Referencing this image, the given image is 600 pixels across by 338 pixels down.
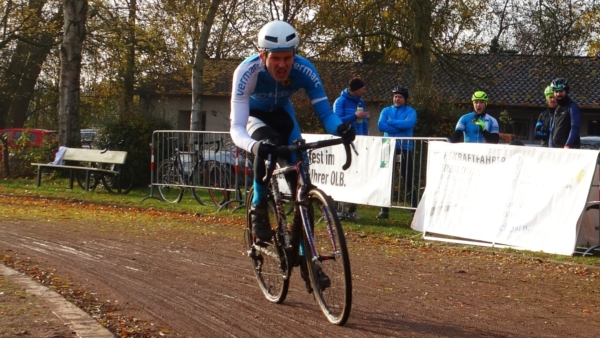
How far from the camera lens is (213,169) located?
54.9ft

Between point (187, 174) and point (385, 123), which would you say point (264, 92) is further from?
point (187, 174)

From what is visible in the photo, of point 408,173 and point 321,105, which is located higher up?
point 321,105

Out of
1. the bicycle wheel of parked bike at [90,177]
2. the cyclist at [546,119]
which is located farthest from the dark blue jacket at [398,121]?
the bicycle wheel of parked bike at [90,177]

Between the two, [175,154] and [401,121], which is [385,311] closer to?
[401,121]

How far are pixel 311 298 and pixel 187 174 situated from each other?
10.6 metres

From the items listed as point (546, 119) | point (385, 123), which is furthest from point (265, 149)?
point (385, 123)

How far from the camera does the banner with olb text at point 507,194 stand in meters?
10.6

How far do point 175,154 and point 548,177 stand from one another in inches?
345

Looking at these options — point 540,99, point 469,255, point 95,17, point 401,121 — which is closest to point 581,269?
point 469,255

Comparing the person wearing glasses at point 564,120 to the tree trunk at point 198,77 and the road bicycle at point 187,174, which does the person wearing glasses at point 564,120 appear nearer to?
the road bicycle at point 187,174

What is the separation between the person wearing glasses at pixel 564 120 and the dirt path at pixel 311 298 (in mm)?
2332

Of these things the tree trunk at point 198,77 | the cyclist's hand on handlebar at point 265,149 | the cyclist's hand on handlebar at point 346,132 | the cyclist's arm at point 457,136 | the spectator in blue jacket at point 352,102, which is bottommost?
the cyclist's hand on handlebar at point 265,149

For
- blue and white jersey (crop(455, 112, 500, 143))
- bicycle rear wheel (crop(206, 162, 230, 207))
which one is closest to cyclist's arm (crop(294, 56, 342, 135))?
blue and white jersey (crop(455, 112, 500, 143))

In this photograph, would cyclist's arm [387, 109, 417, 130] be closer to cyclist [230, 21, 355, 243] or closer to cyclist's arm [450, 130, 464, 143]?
cyclist's arm [450, 130, 464, 143]
